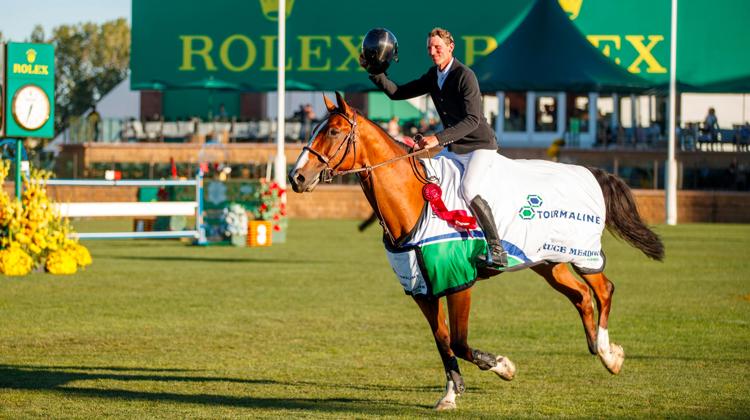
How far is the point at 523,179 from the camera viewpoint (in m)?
10.9

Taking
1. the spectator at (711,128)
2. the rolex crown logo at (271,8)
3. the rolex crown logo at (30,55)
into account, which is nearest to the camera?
the rolex crown logo at (30,55)

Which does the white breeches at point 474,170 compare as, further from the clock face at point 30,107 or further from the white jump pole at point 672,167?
the white jump pole at point 672,167

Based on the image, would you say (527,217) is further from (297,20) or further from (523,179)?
(297,20)

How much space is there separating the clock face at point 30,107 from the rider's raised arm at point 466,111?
13639mm

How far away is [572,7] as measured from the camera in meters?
47.5

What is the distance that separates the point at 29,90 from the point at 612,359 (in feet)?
47.2

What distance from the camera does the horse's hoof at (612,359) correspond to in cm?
1110

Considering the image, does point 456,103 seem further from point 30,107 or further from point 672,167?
point 672,167

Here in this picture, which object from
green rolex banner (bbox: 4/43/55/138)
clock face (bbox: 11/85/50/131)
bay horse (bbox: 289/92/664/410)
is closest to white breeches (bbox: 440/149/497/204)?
bay horse (bbox: 289/92/664/410)

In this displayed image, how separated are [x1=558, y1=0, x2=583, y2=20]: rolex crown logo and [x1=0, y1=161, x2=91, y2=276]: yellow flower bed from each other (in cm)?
2920

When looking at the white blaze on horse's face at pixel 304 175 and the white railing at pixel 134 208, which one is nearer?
the white blaze on horse's face at pixel 304 175

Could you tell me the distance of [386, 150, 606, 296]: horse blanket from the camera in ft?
32.7

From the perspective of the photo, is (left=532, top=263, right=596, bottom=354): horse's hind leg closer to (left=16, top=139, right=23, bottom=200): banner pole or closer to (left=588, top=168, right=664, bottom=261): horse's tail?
(left=588, top=168, right=664, bottom=261): horse's tail

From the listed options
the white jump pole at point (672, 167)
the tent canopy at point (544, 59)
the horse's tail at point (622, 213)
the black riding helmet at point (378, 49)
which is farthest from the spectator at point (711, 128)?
the black riding helmet at point (378, 49)
